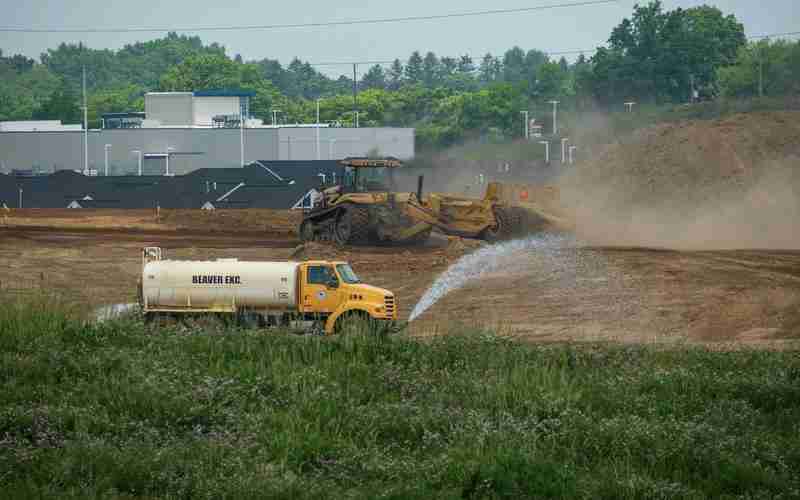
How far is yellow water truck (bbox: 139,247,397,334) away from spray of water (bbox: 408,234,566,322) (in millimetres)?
5417

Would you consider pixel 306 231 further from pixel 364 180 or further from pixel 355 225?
pixel 355 225

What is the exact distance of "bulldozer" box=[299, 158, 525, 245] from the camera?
37969 millimetres

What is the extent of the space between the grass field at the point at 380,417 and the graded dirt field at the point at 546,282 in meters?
4.89

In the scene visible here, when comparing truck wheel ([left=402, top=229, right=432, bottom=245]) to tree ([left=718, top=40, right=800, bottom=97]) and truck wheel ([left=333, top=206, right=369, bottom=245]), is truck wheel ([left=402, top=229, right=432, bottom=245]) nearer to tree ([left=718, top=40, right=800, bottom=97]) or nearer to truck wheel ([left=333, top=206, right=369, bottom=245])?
truck wheel ([left=333, top=206, right=369, bottom=245])

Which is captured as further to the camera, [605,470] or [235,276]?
[235,276]

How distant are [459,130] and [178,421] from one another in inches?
4171

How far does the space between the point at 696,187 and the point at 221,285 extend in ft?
117

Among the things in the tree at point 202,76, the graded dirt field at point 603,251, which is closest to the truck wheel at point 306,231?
the graded dirt field at point 603,251

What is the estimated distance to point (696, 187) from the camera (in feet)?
183

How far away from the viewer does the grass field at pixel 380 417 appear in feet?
46.5

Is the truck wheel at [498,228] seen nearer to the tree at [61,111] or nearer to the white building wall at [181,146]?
the white building wall at [181,146]

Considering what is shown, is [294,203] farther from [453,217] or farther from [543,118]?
[543,118]

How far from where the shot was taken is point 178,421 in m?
16.6

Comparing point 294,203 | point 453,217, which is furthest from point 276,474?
point 294,203
